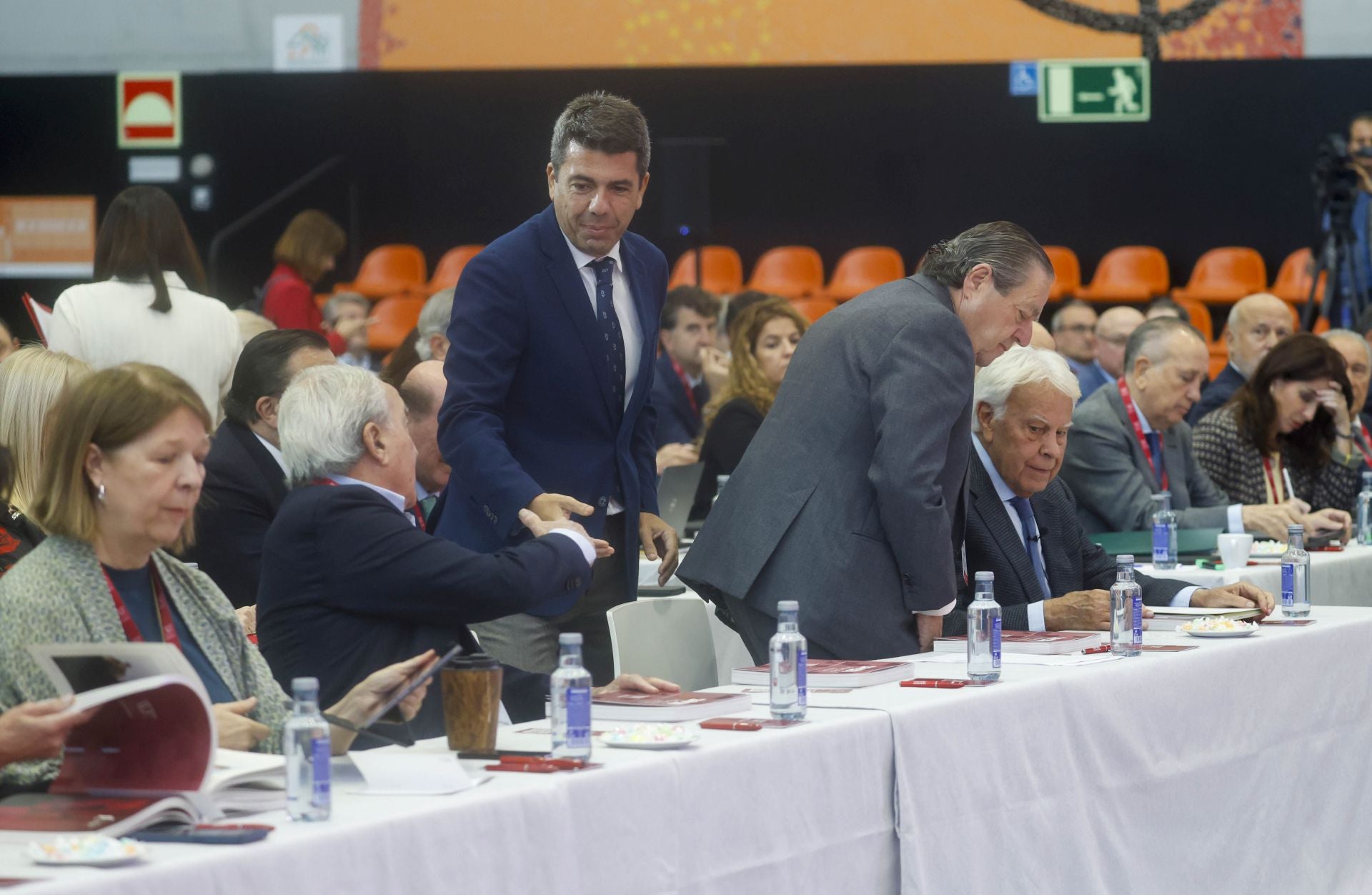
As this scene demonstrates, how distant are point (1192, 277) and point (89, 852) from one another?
9.93 meters

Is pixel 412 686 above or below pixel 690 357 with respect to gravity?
below

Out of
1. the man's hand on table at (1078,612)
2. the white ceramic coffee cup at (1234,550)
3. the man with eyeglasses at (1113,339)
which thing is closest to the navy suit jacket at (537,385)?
the man's hand on table at (1078,612)

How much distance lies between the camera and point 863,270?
36.2 feet

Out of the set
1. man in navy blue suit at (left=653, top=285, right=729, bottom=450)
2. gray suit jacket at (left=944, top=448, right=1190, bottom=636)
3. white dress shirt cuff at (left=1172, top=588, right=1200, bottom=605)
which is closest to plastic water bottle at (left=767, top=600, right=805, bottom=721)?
gray suit jacket at (left=944, top=448, right=1190, bottom=636)

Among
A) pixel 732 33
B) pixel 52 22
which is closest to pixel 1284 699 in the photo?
pixel 732 33

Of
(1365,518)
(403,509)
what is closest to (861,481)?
(403,509)

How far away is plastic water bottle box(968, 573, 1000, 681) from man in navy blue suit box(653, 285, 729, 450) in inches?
163

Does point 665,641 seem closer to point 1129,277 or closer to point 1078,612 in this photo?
point 1078,612

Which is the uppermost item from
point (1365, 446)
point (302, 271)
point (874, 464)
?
point (302, 271)

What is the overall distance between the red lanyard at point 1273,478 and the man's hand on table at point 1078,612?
7.95 ft

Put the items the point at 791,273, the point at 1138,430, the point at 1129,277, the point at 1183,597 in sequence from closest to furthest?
the point at 1183,597, the point at 1138,430, the point at 1129,277, the point at 791,273

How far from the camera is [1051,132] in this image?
→ 35.7 ft

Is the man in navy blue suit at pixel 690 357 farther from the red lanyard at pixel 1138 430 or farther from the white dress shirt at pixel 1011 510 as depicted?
the white dress shirt at pixel 1011 510

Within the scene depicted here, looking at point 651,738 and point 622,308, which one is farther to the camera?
point 622,308
